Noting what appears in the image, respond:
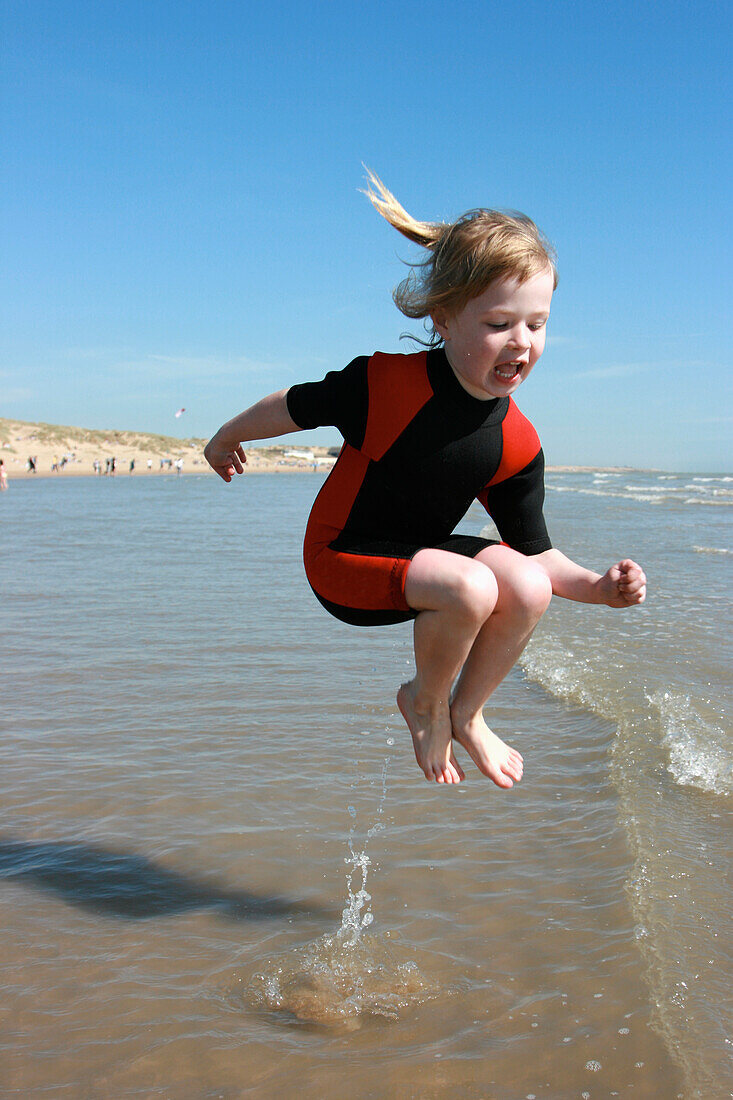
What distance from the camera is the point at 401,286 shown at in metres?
3.03

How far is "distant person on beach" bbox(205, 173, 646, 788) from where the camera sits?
2801 millimetres

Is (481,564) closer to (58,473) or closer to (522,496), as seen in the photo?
(522,496)

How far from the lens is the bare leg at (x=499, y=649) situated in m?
2.93

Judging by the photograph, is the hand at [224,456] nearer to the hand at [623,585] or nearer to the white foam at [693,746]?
the hand at [623,585]

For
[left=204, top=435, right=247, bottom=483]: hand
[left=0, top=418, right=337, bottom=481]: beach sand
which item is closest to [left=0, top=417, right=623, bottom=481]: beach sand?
[left=0, top=418, right=337, bottom=481]: beach sand

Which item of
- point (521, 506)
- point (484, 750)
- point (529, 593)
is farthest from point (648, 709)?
point (529, 593)

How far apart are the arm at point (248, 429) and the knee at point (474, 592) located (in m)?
0.81

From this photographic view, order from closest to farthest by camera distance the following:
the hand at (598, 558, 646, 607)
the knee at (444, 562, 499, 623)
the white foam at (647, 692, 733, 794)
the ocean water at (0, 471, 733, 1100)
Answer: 1. the knee at (444, 562, 499, 623)
2. the ocean water at (0, 471, 733, 1100)
3. the hand at (598, 558, 646, 607)
4. the white foam at (647, 692, 733, 794)

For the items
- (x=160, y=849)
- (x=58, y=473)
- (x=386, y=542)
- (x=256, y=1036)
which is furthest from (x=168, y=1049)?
(x=58, y=473)

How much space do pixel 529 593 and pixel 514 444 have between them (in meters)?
0.50

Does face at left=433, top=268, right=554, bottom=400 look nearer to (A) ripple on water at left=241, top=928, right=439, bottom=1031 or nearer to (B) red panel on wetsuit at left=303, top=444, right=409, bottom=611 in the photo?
(B) red panel on wetsuit at left=303, top=444, right=409, bottom=611

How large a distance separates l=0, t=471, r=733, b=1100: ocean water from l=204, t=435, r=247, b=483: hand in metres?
1.81

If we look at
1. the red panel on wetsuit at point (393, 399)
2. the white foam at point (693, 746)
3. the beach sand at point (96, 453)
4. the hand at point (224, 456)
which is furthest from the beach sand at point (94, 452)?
the red panel on wetsuit at point (393, 399)

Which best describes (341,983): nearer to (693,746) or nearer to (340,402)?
(340,402)
